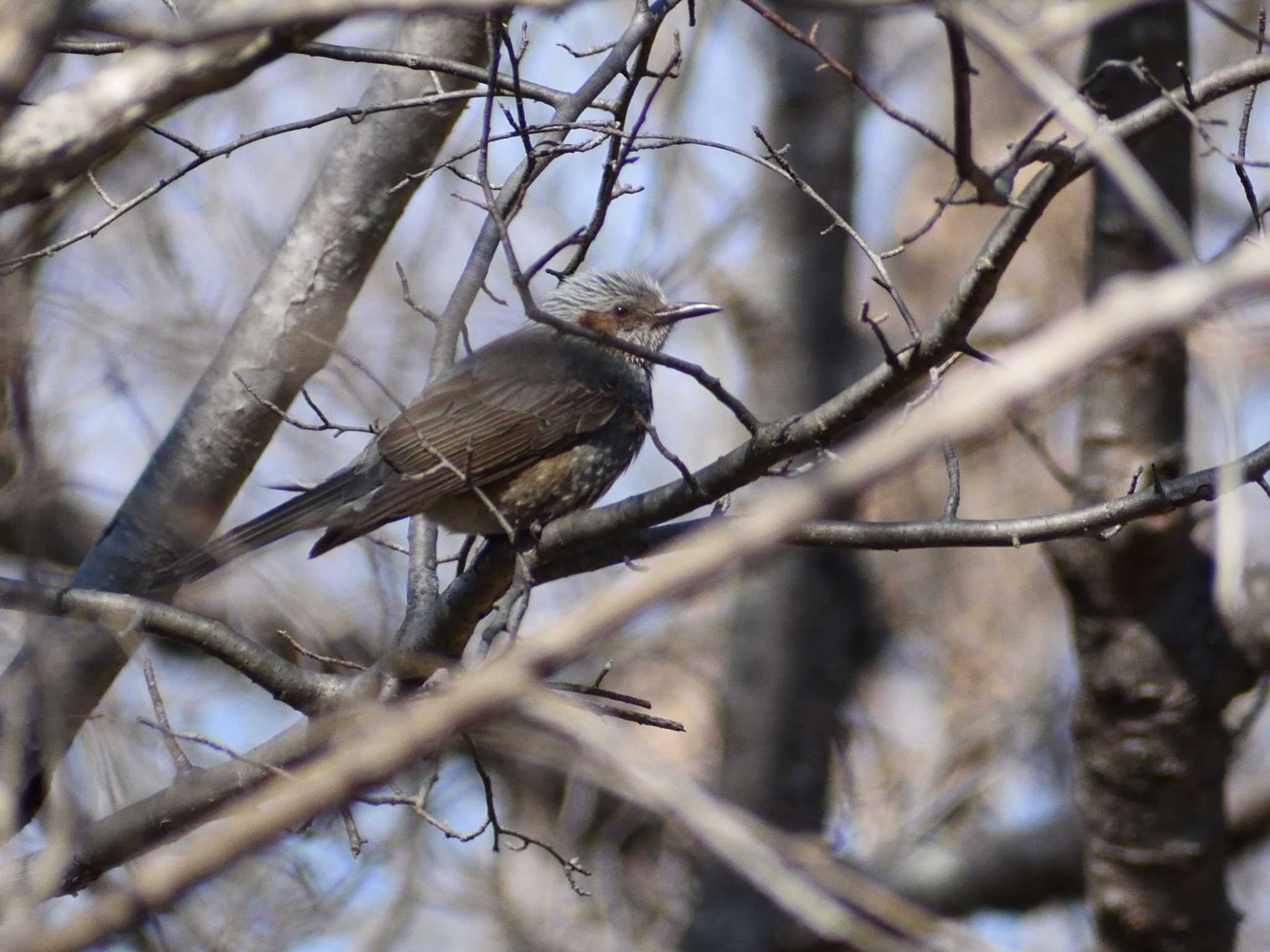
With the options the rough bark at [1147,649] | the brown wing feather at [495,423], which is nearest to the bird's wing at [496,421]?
the brown wing feather at [495,423]

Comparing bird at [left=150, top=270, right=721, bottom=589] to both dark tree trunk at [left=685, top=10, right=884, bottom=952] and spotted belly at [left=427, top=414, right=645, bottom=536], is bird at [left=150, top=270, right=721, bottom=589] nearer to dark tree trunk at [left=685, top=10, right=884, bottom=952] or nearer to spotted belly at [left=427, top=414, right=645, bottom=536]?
spotted belly at [left=427, top=414, right=645, bottom=536]

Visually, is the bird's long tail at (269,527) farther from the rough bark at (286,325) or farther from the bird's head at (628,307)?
the bird's head at (628,307)

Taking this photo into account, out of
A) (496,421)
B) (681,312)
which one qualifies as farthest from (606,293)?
(496,421)

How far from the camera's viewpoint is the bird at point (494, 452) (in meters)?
4.70

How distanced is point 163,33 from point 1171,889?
15.8ft

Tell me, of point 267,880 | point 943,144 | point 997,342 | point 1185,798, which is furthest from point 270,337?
point 997,342

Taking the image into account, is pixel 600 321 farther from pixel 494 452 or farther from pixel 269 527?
pixel 269 527

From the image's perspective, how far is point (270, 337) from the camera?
5066 millimetres

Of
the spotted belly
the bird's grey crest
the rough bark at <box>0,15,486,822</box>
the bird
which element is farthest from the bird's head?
the rough bark at <box>0,15,486,822</box>

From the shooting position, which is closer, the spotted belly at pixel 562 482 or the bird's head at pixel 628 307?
the spotted belly at pixel 562 482

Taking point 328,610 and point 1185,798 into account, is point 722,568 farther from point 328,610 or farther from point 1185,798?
point 328,610

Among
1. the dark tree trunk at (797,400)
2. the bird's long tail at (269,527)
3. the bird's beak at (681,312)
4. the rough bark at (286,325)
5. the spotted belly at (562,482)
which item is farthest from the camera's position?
the dark tree trunk at (797,400)

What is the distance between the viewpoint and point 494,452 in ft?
17.2

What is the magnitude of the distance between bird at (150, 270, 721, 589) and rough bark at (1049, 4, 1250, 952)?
1797 mm
